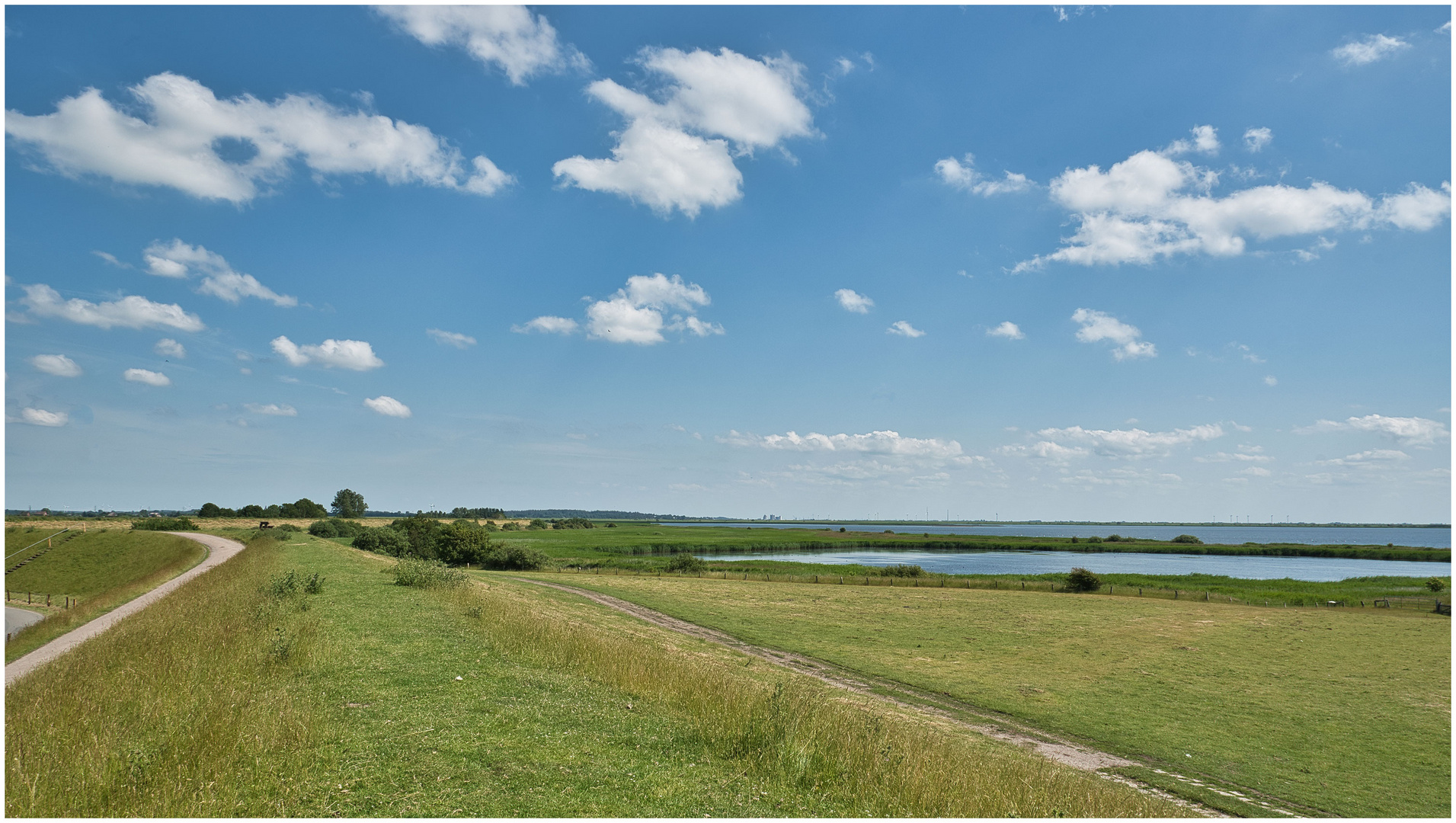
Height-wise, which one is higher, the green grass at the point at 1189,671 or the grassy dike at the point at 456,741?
the grassy dike at the point at 456,741

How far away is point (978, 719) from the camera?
20.0 m

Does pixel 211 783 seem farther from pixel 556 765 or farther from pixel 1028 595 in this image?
pixel 1028 595

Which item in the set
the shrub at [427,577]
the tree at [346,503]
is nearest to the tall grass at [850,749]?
the shrub at [427,577]

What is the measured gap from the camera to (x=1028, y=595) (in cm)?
5647

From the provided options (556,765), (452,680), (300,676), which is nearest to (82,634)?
(300,676)

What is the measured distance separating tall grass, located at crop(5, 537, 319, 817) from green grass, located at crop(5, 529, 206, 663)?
3228 centimetres

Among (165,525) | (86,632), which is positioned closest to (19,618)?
(86,632)

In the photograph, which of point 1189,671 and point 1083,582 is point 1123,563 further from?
point 1189,671

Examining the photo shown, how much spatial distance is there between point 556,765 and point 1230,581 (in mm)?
80312

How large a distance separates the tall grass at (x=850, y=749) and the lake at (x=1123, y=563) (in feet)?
260

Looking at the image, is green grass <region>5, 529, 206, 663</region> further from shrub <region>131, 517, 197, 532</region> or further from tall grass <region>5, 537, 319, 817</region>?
tall grass <region>5, 537, 319, 817</region>

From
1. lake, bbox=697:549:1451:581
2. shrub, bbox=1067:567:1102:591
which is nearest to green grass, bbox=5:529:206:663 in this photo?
lake, bbox=697:549:1451:581

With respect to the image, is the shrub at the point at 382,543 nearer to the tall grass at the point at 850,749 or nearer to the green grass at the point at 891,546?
the green grass at the point at 891,546

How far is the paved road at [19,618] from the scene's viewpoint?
42.3 meters
